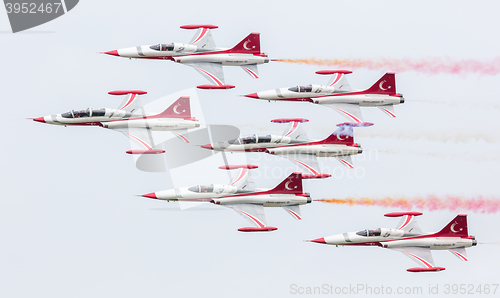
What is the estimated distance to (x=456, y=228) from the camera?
228 ft

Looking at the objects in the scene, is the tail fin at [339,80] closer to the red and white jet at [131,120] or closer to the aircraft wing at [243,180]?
the aircraft wing at [243,180]

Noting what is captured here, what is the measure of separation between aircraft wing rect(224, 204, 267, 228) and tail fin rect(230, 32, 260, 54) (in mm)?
11676

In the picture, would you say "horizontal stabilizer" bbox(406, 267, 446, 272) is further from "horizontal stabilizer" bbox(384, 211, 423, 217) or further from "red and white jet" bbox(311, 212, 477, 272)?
"horizontal stabilizer" bbox(384, 211, 423, 217)

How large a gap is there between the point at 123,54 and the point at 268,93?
11.1 m

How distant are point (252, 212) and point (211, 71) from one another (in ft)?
36.1

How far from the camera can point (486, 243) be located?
69.8 m

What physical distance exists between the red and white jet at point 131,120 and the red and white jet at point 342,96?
673 centimetres

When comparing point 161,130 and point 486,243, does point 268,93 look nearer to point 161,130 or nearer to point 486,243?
point 161,130

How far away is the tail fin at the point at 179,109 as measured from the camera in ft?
232

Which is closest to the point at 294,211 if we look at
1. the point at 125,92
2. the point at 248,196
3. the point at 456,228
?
the point at 248,196

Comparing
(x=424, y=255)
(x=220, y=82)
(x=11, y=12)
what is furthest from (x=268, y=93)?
(x=11, y=12)

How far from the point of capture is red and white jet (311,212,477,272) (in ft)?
226

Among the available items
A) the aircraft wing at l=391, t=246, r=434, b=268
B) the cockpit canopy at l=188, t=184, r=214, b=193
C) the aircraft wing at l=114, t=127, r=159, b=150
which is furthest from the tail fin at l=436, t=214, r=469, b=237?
the aircraft wing at l=114, t=127, r=159, b=150

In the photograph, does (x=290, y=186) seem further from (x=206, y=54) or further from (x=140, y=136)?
(x=206, y=54)
